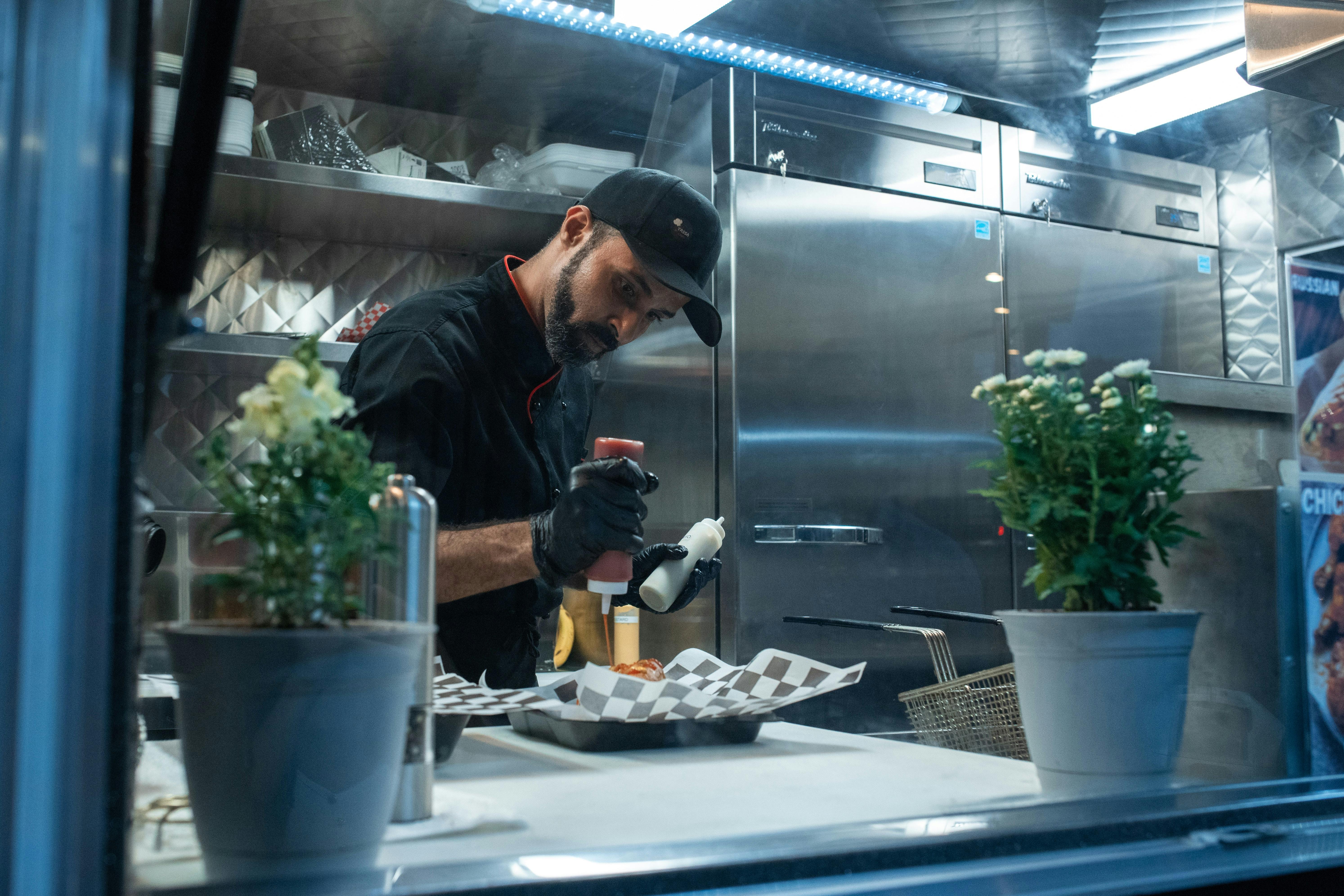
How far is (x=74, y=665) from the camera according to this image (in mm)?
475

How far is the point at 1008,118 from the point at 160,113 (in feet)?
3.41

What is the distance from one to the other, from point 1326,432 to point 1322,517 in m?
0.08

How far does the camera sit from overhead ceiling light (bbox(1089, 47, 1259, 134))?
125 cm

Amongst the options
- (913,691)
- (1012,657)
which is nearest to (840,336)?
(913,691)

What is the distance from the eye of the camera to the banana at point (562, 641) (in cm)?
150

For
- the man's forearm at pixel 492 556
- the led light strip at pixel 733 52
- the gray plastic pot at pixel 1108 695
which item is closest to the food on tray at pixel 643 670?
the man's forearm at pixel 492 556

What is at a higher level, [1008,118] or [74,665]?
[1008,118]

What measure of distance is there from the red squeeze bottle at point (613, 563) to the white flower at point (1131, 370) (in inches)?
15.7

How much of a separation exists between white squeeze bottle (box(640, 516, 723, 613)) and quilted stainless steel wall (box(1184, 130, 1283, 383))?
636 millimetres

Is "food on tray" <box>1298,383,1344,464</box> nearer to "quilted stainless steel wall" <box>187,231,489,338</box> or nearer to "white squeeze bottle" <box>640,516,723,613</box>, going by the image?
"white squeeze bottle" <box>640,516,723,613</box>

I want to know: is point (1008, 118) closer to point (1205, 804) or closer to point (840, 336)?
point (840, 336)

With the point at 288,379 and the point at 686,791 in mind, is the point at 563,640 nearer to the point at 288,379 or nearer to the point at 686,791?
the point at 686,791

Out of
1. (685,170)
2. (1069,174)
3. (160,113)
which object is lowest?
(160,113)

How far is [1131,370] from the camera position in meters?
0.88
